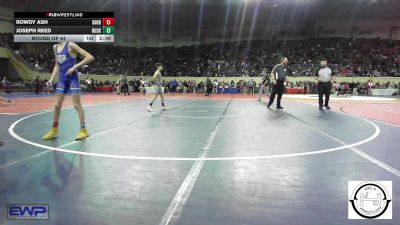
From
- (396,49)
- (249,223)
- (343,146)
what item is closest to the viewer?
(249,223)

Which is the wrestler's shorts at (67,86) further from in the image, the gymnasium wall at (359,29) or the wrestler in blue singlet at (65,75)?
the gymnasium wall at (359,29)

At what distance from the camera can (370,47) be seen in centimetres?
3375

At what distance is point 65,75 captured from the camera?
226 inches

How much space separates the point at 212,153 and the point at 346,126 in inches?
163

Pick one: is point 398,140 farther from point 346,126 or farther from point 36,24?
point 36,24

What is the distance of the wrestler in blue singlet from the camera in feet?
18.8

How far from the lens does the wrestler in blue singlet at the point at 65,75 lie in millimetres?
5730

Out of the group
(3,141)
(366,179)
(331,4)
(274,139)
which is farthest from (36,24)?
(331,4)
